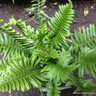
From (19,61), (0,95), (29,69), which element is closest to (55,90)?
(29,69)

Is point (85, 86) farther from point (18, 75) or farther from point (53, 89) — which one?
point (18, 75)

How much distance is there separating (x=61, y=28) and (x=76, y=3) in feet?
4.10

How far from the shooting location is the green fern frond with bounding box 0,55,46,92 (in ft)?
4.23

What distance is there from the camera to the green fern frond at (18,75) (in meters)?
1.29

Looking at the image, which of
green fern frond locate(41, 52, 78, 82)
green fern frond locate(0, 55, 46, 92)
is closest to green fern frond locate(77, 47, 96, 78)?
green fern frond locate(41, 52, 78, 82)

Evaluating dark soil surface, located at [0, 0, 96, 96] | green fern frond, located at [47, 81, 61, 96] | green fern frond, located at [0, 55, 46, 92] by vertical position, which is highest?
dark soil surface, located at [0, 0, 96, 96]

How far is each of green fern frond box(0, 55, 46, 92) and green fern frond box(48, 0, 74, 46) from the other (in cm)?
42

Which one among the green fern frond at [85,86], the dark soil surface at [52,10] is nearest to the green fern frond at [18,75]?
the green fern frond at [85,86]

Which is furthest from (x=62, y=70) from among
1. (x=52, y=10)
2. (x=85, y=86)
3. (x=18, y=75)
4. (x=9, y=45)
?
(x=52, y=10)

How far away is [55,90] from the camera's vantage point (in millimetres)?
1544

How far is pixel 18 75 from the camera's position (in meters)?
1.37

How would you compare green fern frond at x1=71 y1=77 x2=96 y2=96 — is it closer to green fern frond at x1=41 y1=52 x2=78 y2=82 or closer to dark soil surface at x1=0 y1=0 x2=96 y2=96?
green fern frond at x1=41 y1=52 x2=78 y2=82

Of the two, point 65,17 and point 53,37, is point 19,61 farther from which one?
point 65,17

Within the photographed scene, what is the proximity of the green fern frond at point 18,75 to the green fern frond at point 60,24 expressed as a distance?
421 mm
